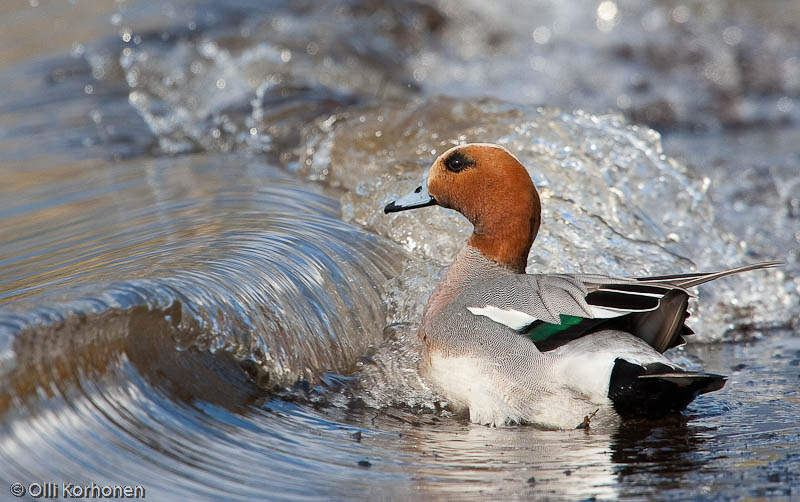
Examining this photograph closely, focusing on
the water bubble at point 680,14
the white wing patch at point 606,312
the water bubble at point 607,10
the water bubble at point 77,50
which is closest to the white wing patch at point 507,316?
the white wing patch at point 606,312

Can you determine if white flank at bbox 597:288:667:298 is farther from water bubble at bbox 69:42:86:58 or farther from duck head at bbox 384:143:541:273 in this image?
water bubble at bbox 69:42:86:58

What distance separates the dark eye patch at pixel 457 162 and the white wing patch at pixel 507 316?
63 centimetres

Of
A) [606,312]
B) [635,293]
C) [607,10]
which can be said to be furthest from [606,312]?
[607,10]

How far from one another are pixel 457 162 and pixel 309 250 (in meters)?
0.82

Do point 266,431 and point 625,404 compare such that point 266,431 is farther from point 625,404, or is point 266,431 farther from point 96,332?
point 625,404

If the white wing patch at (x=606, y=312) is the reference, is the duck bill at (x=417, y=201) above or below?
above

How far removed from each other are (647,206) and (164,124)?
3865 mm

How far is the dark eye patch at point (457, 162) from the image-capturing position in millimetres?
3709

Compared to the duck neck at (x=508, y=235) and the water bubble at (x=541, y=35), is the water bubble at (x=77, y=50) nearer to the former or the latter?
the water bubble at (x=541, y=35)

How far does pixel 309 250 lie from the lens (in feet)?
13.6

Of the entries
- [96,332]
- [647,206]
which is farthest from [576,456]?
[647,206]

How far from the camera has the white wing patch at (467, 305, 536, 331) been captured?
127 inches

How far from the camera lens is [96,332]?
3088mm

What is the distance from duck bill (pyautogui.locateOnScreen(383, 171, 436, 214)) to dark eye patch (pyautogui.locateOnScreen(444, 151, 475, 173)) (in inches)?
5.6
